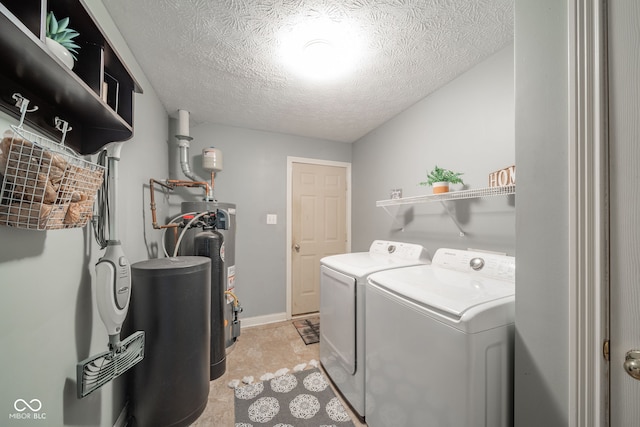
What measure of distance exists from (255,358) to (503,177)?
247 cm

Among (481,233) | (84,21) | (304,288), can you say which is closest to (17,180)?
(84,21)

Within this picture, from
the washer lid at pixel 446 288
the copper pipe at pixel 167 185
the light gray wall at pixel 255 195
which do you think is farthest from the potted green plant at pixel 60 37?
the light gray wall at pixel 255 195

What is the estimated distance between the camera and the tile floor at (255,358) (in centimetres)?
150

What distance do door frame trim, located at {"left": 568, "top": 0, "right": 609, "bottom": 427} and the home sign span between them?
65 cm

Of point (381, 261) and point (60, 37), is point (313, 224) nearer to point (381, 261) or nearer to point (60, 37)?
point (381, 261)

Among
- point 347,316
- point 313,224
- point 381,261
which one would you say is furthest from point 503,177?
point 313,224

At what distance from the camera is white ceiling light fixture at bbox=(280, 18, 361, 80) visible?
128cm

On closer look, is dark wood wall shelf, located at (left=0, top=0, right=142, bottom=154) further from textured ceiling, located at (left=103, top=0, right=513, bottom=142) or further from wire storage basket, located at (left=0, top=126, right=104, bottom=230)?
textured ceiling, located at (left=103, top=0, right=513, bottom=142)

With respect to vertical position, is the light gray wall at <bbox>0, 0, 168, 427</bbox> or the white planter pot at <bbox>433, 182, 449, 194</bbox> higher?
the white planter pot at <bbox>433, 182, 449, 194</bbox>

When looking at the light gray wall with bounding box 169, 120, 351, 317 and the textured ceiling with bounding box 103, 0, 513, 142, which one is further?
the light gray wall with bounding box 169, 120, 351, 317

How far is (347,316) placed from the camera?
1537mm

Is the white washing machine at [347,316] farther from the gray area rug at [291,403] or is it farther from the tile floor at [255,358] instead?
the tile floor at [255,358]

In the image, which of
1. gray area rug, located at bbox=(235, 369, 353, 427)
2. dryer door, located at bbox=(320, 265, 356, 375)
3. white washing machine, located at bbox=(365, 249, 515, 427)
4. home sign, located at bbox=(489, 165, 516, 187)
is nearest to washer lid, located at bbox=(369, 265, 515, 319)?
white washing machine, located at bbox=(365, 249, 515, 427)

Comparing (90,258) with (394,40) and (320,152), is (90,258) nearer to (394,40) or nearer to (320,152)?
(394,40)
